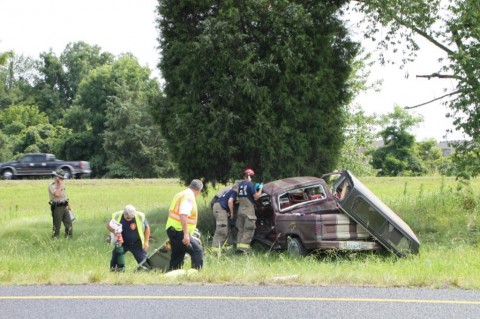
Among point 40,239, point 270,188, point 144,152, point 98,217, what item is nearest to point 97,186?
point 98,217

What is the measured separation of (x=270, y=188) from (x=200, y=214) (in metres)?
5.71

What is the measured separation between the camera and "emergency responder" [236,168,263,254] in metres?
14.4

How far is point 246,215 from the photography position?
14430mm

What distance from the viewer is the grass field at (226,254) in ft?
29.3

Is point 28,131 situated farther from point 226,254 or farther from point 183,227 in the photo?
point 183,227

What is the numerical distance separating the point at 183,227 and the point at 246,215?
183 inches

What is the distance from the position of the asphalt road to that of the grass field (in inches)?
17.9

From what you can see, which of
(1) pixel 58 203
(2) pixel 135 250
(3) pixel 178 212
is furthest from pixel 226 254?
(1) pixel 58 203

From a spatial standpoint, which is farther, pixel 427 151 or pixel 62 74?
pixel 62 74

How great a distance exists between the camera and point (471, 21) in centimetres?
1692

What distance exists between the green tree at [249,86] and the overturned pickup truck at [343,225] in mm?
4190

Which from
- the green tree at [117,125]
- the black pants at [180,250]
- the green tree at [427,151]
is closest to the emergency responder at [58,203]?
the black pants at [180,250]

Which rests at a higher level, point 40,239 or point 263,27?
point 263,27

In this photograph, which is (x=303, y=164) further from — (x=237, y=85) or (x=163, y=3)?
(x=163, y=3)
